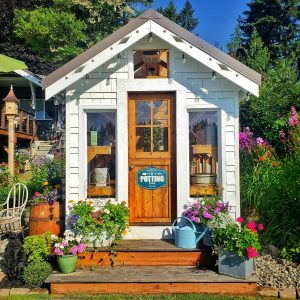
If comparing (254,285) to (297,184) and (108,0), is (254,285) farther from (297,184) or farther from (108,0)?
(108,0)

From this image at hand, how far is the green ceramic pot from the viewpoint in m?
5.19

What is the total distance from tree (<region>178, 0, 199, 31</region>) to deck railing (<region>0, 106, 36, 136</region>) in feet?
72.2

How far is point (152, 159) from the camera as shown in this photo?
6.20m

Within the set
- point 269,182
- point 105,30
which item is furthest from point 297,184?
point 105,30

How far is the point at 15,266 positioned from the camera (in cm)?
525

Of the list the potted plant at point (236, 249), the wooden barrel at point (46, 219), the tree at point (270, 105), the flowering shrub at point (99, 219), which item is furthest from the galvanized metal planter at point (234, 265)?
the tree at point (270, 105)

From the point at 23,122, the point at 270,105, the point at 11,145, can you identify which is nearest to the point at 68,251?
the point at 11,145

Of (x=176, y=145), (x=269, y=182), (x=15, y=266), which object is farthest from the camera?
(x=269, y=182)

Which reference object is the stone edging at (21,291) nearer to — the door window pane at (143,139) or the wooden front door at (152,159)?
the wooden front door at (152,159)

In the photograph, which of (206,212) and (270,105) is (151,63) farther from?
(270,105)

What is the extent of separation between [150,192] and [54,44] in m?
17.5

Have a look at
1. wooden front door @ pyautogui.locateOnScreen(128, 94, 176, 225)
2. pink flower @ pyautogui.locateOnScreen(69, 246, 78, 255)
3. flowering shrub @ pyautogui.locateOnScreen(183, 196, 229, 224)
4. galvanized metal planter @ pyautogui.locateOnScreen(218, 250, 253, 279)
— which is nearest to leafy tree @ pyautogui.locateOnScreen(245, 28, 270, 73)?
wooden front door @ pyautogui.locateOnScreen(128, 94, 176, 225)

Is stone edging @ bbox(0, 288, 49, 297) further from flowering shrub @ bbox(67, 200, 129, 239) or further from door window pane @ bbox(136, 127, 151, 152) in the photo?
door window pane @ bbox(136, 127, 151, 152)

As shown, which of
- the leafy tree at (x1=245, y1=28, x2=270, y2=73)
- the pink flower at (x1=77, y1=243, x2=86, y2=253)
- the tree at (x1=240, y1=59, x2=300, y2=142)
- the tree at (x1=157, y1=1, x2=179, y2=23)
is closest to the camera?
the pink flower at (x1=77, y1=243, x2=86, y2=253)
